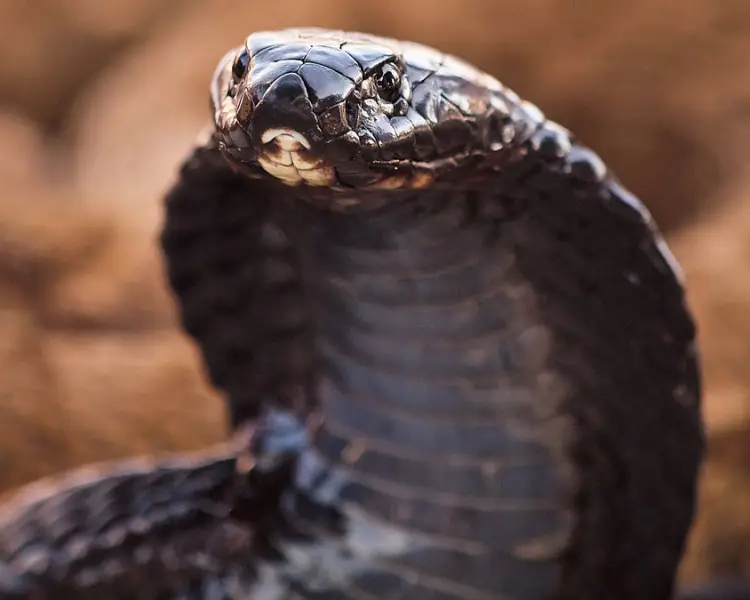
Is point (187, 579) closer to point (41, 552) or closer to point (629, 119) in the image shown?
point (41, 552)

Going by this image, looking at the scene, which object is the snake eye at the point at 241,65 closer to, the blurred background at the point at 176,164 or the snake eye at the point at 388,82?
the snake eye at the point at 388,82

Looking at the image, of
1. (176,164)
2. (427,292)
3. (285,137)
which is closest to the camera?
(285,137)

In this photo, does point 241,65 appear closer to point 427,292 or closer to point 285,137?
point 285,137

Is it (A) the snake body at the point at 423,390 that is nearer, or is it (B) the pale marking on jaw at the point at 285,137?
(B) the pale marking on jaw at the point at 285,137

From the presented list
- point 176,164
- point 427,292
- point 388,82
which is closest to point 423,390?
point 427,292

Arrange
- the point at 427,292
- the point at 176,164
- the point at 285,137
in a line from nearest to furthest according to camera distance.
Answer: the point at 285,137 → the point at 427,292 → the point at 176,164

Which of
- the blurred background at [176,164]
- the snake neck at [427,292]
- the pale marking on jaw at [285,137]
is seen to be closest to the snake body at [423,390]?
the snake neck at [427,292]
